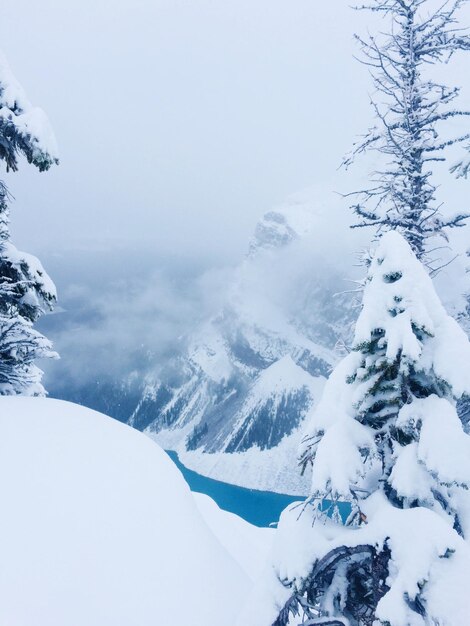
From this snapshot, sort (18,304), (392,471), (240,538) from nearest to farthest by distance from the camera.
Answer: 1. (392,471)
2. (18,304)
3. (240,538)

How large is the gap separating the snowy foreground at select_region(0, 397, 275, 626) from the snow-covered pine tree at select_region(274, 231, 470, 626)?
1.82m

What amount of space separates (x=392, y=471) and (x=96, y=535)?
160 inches

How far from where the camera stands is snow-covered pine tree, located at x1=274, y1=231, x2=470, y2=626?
11.2 ft

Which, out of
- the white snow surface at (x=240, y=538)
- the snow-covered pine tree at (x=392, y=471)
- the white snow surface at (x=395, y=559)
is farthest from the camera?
the white snow surface at (x=240, y=538)

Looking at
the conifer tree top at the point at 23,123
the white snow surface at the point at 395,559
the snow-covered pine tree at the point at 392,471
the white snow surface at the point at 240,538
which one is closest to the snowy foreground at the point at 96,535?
the white snow surface at the point at 395,559

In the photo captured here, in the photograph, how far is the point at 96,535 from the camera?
Answer: 17.1 feet

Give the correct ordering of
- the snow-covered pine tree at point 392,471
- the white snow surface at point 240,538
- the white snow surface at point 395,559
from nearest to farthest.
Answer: the white snow surface at point 395,559
the snow-covered pine tree at point 392,471
the white snow surface at point 240,538

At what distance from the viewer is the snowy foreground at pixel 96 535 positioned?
4.37 m

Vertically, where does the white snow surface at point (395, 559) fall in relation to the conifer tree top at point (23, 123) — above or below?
below

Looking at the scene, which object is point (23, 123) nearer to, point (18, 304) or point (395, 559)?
point (18, 304)

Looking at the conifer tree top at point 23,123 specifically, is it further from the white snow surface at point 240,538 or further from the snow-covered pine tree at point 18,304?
the white snow surface at point 240,538

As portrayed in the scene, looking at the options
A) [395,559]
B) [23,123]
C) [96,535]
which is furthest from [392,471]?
[23,123]

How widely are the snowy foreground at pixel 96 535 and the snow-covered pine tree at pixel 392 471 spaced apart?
1.82 meters

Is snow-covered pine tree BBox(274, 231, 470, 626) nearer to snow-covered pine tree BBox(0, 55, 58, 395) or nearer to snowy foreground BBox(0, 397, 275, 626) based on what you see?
snowy foreground BBox(0, 397, 275, 626)
